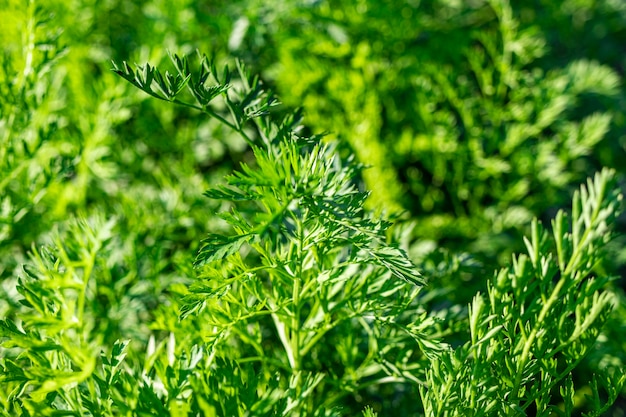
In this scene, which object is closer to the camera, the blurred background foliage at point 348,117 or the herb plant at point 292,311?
the herb plant at point 292,311

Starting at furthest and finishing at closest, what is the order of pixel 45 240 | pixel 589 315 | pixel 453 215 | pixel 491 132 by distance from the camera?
pixel 453 215
pixel 491 132
pixel 45 240
pixel 589 315

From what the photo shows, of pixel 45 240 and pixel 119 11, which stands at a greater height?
pixel 119 11

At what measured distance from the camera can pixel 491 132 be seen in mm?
1586

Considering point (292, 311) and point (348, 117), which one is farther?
point (348, 117)

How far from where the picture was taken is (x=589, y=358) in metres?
1.37

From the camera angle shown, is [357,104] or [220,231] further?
[357,104]

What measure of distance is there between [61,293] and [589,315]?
0.69m

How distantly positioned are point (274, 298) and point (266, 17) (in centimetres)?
86

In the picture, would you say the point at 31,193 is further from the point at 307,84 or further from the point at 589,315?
the point at 589,315

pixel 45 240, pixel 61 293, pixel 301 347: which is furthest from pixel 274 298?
pixel 45 240

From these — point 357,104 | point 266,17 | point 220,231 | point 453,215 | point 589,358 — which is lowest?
point 589,358

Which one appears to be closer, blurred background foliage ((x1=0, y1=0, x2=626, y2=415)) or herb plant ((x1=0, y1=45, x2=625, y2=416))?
herb plant ((x1=0, y1=45, x2=625, y2=416))

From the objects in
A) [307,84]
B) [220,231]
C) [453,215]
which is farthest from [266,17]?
[453,215]

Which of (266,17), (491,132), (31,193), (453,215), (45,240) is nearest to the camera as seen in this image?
(31,193)
